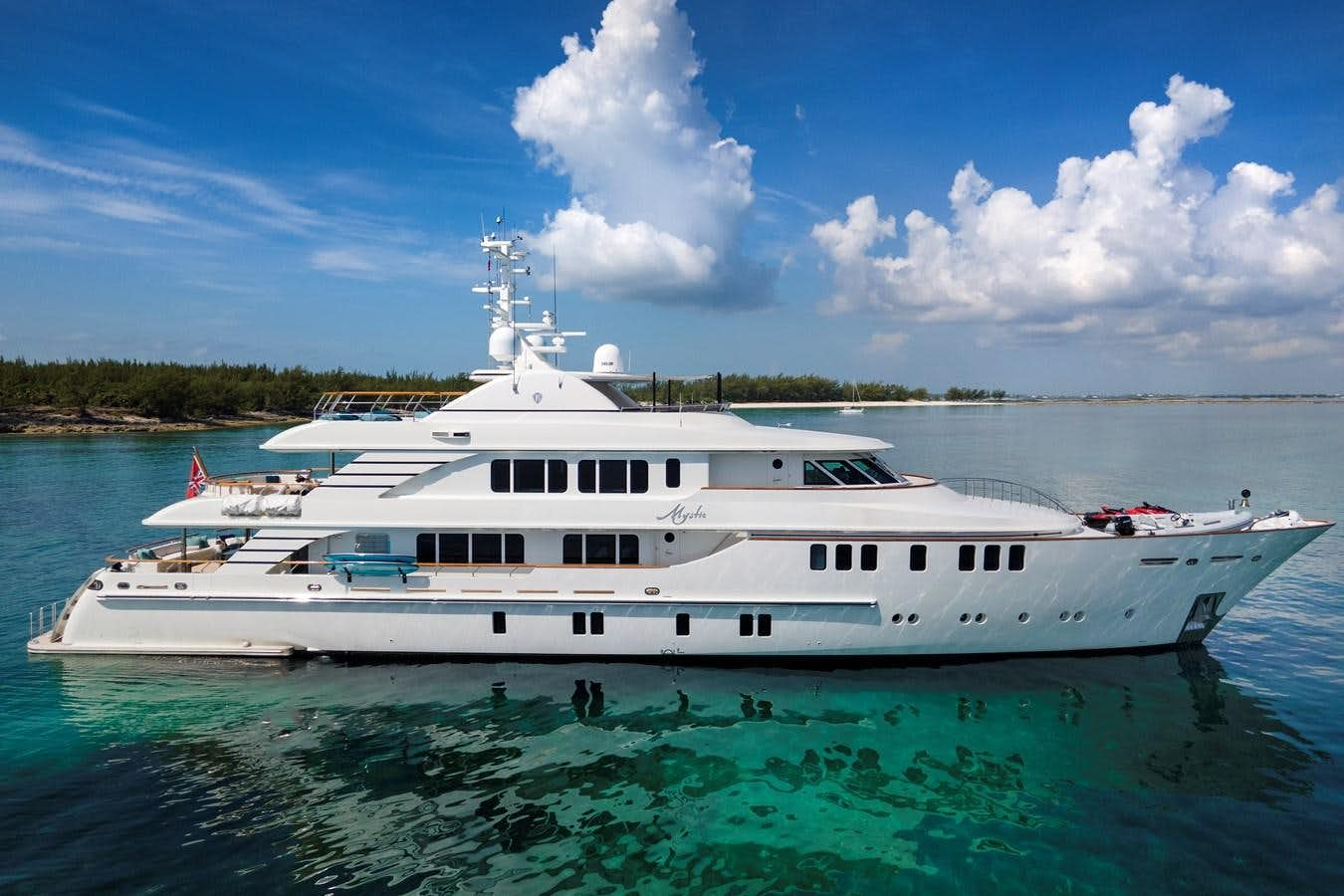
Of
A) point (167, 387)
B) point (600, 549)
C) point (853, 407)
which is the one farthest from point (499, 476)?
point (853, 407)

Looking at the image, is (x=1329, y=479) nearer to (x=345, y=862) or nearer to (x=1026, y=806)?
(x=1026, y=806)

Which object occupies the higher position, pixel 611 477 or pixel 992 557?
pixel 611 477

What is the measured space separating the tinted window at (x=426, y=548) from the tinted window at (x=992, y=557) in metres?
9.50

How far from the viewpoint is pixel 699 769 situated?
947 cm

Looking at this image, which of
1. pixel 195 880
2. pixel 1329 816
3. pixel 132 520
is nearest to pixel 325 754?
pixel 195 880

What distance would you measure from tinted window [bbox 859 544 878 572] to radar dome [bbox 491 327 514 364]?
782cm

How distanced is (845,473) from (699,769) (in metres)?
5.77

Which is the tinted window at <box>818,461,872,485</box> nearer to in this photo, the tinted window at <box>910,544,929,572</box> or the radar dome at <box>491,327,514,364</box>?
the tinted window at <box>910,544,929,572</box>

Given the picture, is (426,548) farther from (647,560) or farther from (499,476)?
(647,560)

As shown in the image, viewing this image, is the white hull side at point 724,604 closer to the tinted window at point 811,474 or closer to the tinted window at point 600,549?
the tinted window at point 600,549

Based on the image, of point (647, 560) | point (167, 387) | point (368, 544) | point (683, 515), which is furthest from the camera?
point (167, 387)

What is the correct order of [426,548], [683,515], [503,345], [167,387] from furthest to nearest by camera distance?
[167,387] < [503,345] < [426,548] < [683,515]

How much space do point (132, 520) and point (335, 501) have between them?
19.3m

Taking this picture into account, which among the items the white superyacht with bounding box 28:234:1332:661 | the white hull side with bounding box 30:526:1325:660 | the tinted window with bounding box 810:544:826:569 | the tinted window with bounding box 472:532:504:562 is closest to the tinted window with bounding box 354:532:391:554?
the white superyacht with bounding box 28:234:1332:661
